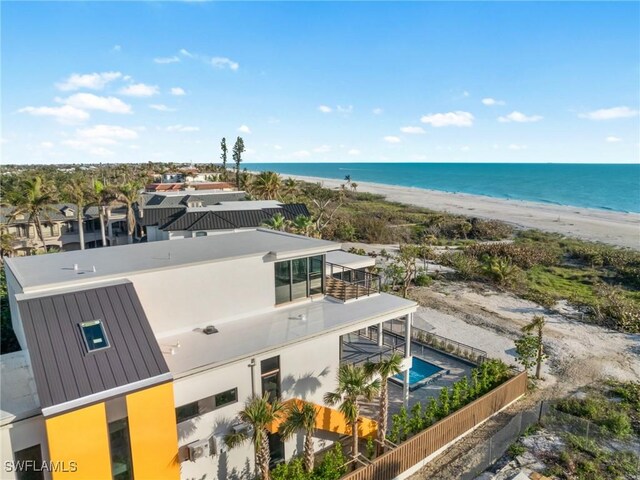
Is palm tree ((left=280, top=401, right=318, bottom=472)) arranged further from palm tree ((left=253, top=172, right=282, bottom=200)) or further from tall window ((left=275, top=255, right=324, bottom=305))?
palm tree ((left=253, top=172, right=282, bottom=200))

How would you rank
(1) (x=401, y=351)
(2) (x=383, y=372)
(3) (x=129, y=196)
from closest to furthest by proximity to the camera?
(2) (x=383, y=372) → (1) (x=401, y=351) → (3) (x=129, y=196)

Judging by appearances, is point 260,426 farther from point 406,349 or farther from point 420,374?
point 420,374

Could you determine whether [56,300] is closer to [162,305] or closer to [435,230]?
[162,305]

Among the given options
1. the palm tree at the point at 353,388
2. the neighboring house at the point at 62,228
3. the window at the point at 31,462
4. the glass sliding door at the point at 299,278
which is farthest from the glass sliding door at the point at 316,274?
the neighboring house at the point at 62,228

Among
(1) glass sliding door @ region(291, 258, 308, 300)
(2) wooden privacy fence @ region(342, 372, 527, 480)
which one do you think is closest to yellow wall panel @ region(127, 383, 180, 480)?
(2) wooden privacy fence @ region(342, 372, 527, 480)

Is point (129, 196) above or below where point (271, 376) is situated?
above

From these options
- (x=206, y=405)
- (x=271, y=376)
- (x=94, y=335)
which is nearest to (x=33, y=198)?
(x=94, y=335)
